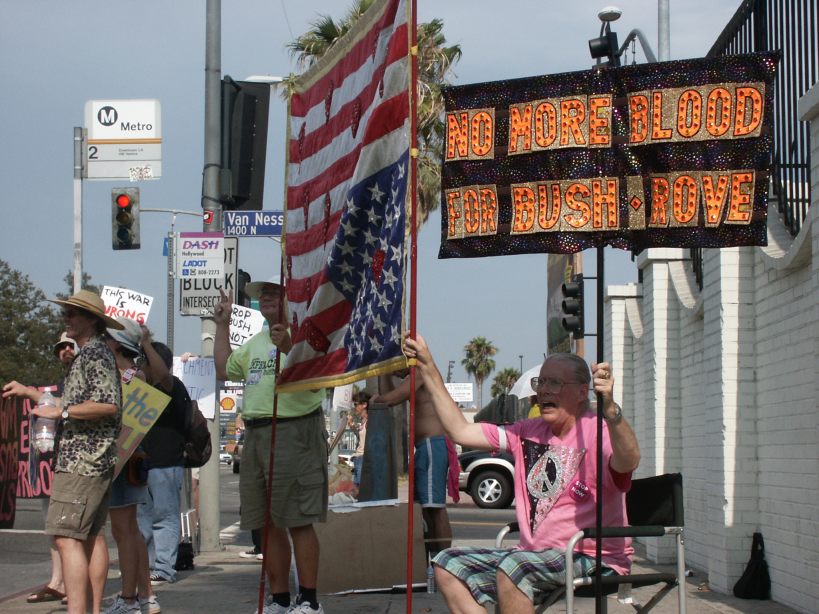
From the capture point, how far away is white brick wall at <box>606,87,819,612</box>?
8.33m

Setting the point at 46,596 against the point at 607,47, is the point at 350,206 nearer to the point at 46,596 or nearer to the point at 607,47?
the point at 607,47

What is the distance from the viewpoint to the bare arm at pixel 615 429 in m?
5.06

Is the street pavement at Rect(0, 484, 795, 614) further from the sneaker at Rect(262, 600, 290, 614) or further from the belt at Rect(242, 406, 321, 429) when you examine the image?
the belt at Rect(242, 406, 321, 429)

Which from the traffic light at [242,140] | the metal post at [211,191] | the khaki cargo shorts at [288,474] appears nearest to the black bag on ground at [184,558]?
the metal post at [211,191]

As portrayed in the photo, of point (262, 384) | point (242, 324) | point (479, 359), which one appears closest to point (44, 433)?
point (262, 384)

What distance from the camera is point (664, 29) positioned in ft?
57.0

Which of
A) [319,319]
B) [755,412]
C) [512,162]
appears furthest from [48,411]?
[755,412]

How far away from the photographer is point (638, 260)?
1339 centimetres

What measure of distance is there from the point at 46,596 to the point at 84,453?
2547mm

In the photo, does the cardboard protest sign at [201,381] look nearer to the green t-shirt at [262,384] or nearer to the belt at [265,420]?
the green t-shirt at [262,384]

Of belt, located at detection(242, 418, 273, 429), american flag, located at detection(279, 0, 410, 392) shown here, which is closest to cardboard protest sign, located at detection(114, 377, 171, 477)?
belt, located at detection(242, 418, 273, 429)

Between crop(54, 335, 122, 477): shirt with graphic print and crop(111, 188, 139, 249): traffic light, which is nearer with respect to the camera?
crop(54, 335, 122, 477): shirt with graphic print

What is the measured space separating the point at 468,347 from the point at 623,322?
9151 centimetres

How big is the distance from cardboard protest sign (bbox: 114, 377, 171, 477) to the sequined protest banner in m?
3.02
